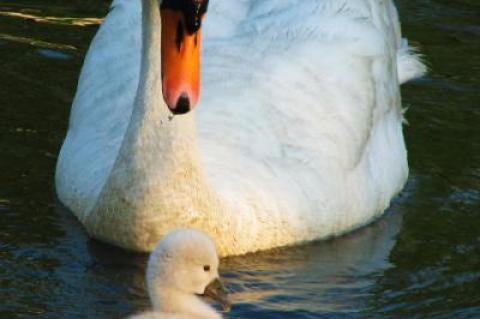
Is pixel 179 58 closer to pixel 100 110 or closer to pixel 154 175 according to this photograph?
pixel 154 175

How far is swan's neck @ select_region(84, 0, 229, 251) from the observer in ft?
33.3

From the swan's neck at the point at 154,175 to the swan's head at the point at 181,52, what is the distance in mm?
697

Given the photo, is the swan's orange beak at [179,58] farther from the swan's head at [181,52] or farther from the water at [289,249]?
the water at [289,249]

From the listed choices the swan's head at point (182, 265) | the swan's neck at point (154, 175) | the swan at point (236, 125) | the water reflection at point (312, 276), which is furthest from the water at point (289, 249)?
the swan's head at point (182, 265)

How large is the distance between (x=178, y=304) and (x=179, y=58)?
58.6 inches

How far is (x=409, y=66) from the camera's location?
13.9 metres

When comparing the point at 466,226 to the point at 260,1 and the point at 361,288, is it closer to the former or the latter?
the point at 361,288

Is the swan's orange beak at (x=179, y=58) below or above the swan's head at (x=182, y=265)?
above

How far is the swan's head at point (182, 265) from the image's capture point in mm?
8602

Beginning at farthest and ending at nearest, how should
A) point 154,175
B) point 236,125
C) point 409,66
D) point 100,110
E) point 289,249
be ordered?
1. point 409,66
2. point 100,110
3. point 236,125
4. point 289,249
5. point 154,175

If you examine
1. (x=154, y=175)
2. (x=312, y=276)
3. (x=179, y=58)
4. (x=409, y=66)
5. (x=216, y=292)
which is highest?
(x=179, y=58)

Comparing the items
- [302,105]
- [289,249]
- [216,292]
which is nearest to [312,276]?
[289,249]

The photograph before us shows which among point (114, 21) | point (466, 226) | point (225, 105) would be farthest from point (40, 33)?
point (466, 226)

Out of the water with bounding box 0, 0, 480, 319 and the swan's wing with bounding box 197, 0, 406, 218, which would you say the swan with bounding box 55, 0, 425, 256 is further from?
the water with bounding box 0, 0, 480, 319
